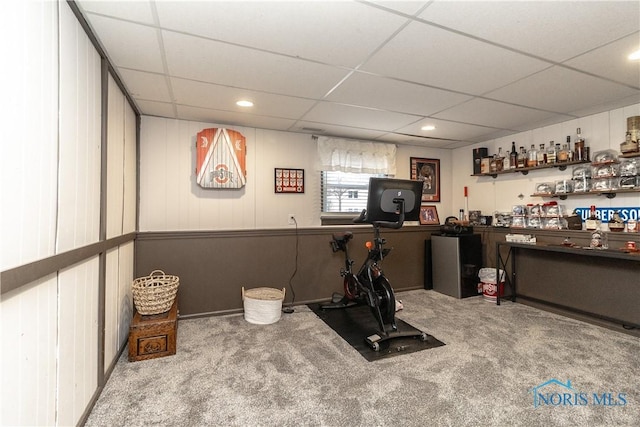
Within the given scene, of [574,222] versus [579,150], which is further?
[574,222]

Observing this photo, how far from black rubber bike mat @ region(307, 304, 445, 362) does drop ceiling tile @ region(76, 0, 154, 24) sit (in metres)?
2.76

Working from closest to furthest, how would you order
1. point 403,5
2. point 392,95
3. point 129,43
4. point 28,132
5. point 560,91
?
point 28,132, point 403,5, point 129,43, point 560,91, point 392,95

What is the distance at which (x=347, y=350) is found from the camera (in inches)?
103

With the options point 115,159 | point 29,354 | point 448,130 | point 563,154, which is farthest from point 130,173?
point 563,154

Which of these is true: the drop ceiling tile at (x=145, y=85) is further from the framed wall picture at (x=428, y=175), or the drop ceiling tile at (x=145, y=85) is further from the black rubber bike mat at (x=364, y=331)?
the framed wall picture at (x=428, y=175)

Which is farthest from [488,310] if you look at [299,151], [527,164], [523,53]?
[299,151]

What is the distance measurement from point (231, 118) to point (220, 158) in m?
0.48

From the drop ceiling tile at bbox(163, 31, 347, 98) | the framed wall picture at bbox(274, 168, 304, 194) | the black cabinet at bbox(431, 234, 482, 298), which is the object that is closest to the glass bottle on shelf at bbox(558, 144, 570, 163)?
the black cabinet at bbox(431, 234, 482, 298)

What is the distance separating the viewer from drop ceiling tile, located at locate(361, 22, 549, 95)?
Result: 1876 mm

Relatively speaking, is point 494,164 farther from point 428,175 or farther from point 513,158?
point 428,175

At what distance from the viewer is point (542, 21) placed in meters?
1.69

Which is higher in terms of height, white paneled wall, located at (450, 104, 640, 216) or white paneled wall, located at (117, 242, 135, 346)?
white paneled wall, located at (450, 104, 640, 216)

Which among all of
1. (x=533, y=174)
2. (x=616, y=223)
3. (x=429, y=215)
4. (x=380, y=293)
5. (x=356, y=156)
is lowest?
(x=380, y=293)

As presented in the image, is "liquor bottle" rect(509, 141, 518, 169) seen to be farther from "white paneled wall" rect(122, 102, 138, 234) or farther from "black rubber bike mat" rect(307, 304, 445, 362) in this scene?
"white paneled wall" rect(122, 102, 138, 234)
